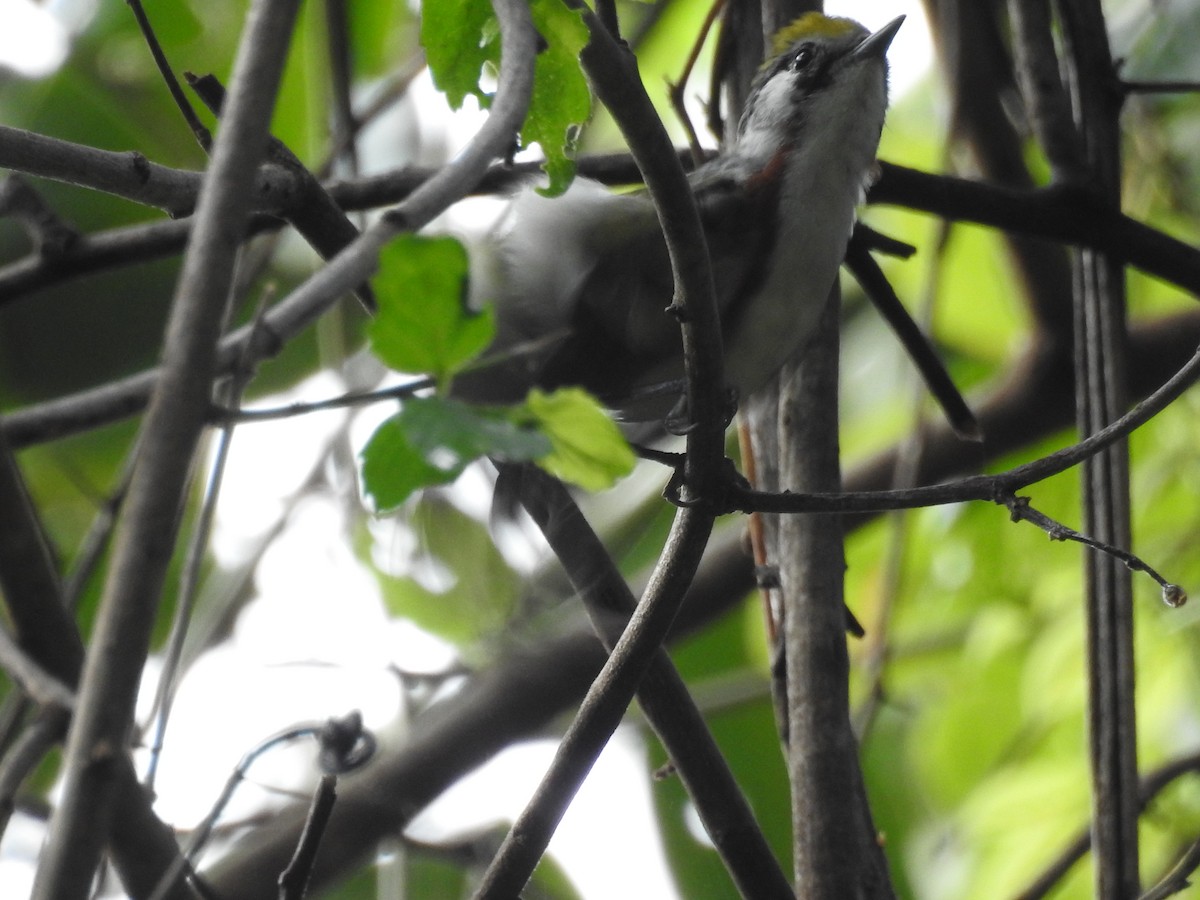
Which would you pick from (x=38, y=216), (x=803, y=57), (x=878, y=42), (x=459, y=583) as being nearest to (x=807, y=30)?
(x=803, y=57)

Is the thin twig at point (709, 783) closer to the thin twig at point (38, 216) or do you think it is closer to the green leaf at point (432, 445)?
the green leaf at point (432, 445)

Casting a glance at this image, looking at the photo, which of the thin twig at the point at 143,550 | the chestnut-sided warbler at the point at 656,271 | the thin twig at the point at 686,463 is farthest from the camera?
the chestnut-sided warbler at the point at 656,271

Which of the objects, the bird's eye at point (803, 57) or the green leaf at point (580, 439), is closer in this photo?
the green leaf at point (580, 439)

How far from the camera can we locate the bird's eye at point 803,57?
172 centimetres

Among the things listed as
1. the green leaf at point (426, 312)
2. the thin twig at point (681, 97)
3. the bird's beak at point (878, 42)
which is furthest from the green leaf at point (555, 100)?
the bird's beak at point (878, 42)

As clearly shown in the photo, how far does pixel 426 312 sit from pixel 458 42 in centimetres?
33

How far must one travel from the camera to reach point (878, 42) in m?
1.78

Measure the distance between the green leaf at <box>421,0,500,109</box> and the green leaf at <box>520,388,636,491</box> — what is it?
0.32 m

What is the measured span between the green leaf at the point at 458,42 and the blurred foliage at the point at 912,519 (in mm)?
987

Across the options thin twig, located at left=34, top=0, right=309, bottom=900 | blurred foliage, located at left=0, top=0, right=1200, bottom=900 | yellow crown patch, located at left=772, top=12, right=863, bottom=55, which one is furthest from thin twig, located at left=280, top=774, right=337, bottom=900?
yellow crown patch, located at left=772, top=12, right=863, bottom=55

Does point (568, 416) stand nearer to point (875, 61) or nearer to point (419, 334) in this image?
point (419, 334)

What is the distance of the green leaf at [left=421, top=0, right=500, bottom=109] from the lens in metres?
0.88

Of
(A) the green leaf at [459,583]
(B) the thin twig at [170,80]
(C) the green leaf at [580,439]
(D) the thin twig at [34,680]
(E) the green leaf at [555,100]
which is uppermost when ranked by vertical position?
(B) the thin twig at [170,80]

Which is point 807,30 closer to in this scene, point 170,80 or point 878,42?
point 878,42
